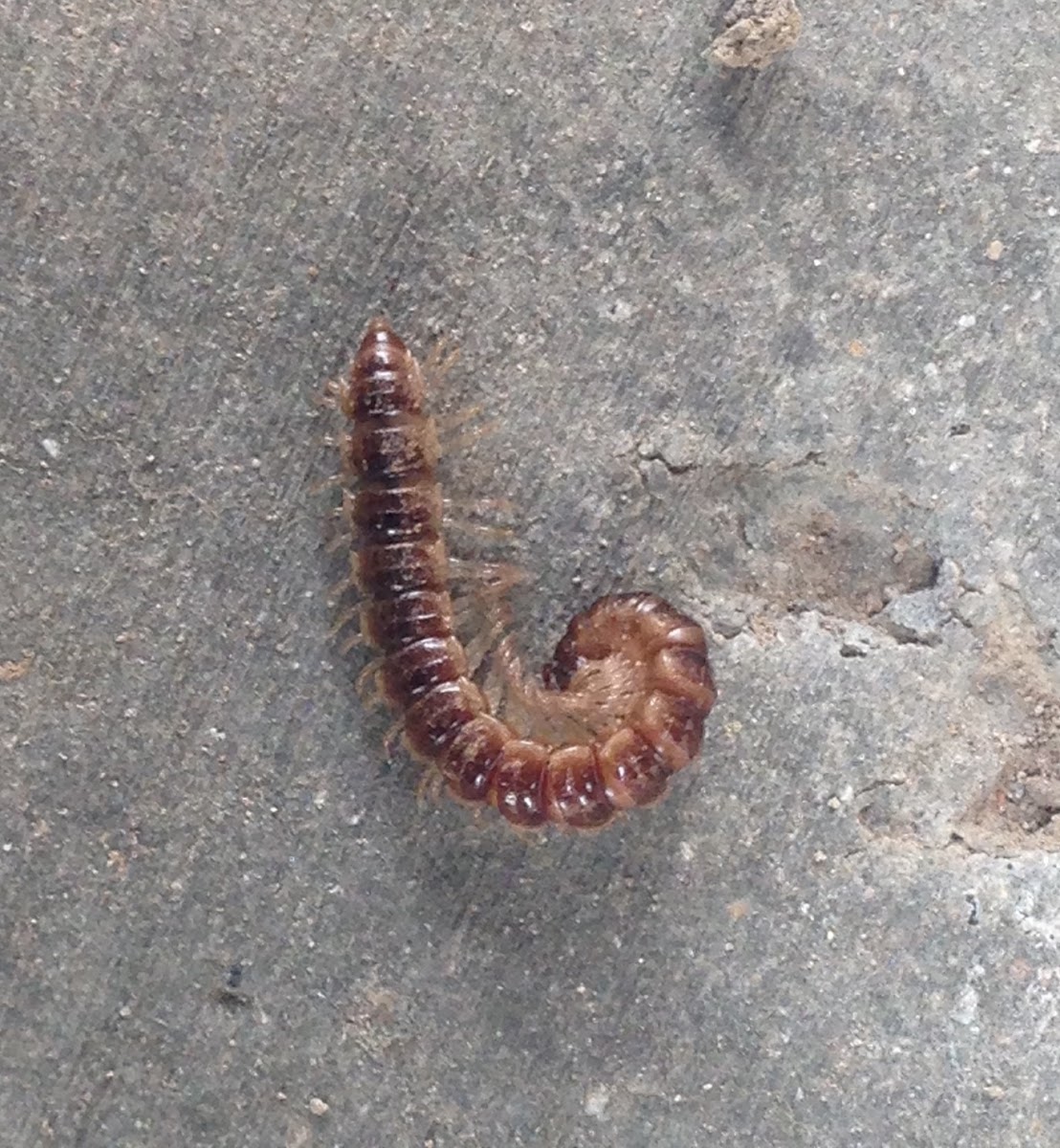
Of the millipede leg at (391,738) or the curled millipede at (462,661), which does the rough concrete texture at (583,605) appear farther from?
the curled millipede at (462,661)

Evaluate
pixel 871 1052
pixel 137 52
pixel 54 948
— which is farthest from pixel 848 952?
pixel 137 52

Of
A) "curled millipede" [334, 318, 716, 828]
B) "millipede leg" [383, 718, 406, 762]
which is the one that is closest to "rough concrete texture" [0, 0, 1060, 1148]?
"millipede leg" [383, 718, 406, 762]

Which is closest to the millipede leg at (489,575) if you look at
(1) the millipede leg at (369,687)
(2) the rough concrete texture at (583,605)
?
(2) the rough concrete texture at (583,605)

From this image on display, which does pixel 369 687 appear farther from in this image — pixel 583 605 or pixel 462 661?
pixel 583 605

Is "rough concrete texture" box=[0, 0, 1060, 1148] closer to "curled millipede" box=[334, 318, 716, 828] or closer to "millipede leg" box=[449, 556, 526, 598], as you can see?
"millipede leg" box=[449, 556, 526, 598]

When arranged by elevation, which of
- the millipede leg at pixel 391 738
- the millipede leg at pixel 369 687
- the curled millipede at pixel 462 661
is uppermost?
the curled millipede at pixel 462 661
